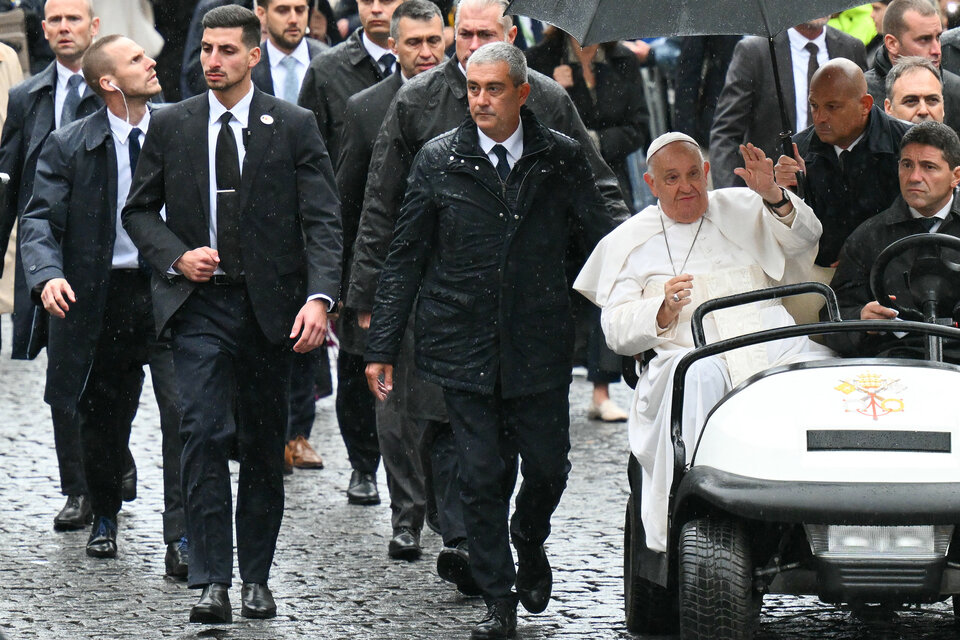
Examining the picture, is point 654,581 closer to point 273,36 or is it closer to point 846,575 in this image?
point 846,575

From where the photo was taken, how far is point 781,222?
732cm

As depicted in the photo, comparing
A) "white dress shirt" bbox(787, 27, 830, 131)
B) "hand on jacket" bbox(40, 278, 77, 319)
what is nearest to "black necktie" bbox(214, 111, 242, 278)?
"hand on jacket" bbox(40, 278, 77, 319)

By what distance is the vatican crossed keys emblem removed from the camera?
19.4ft

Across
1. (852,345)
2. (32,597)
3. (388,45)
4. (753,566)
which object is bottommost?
(32,597)

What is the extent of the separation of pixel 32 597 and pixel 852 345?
127 inches

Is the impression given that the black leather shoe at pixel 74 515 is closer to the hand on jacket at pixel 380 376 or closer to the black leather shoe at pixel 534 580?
the hand on jacket at pixel 380 376

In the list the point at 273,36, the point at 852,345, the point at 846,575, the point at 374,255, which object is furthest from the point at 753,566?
the point at 273,36

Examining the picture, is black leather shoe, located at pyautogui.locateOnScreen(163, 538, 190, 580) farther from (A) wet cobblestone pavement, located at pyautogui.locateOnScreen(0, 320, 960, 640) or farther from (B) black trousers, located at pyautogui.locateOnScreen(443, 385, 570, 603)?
(B) black trousers, located at pyautogui.locateOnScreen(443, 385, 570, 603)

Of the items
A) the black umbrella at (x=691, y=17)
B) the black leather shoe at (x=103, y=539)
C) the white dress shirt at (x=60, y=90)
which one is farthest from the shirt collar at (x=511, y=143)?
the white dress shirt at (x=60, y=90)

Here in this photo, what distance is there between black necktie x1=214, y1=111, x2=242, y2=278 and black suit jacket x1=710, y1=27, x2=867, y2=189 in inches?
151

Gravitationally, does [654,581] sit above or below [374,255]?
below

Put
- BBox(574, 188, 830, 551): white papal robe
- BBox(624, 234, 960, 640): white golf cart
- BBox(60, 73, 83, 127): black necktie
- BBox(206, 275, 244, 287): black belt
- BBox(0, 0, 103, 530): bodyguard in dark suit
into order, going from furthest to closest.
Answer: BBox(60, 73, 83, 127): black necktie < BBox(0, 0, 103, 530): bodyguard in dark suit < BBox(206, 275, 244, 287): black belt < BBox(574, 188, 830, 551): white papal robe < BBox(624, 234, 960, 640): white golf cart

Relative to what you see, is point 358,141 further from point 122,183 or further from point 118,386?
point 118,386

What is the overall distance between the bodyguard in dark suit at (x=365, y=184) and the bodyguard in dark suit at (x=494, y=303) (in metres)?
1.15
